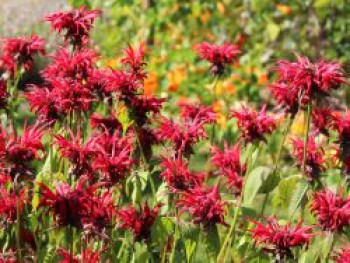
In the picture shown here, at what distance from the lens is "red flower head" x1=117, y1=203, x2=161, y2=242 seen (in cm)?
193

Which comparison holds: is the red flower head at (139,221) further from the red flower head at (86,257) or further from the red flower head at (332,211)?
the red flower head at (332,211)

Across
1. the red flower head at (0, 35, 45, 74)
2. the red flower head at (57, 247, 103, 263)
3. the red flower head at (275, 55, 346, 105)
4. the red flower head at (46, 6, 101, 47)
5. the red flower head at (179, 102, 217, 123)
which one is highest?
the red flower head at (46, 6, 101, 47)

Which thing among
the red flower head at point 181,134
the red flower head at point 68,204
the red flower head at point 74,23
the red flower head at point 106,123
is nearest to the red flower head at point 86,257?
the red flower head at point 68,204

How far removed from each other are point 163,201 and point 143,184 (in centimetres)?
13

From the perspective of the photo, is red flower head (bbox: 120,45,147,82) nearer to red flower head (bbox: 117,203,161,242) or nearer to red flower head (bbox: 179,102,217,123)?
red flower head (bbox: 179,102,217,123)

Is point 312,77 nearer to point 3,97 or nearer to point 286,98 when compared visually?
point 286,98

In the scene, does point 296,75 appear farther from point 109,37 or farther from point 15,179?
point 109,37

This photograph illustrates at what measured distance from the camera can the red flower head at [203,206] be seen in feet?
6.17

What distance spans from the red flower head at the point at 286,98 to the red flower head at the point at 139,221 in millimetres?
483

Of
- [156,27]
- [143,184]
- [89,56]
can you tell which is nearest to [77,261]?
[143,184]

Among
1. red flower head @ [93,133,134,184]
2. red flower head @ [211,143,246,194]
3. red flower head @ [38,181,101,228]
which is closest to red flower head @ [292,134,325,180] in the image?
red flower head @ [211,143,246,194]

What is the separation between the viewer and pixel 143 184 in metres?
2.12

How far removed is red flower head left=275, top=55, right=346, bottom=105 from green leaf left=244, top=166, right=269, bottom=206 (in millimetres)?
296

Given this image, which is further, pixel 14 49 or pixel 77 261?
pixel 14 49
